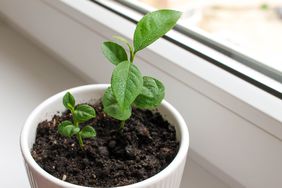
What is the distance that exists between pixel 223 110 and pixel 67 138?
0.22 m

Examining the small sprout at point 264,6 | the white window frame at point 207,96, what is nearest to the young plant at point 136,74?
the white window frame at point 207,96

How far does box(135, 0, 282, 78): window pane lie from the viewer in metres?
0.66

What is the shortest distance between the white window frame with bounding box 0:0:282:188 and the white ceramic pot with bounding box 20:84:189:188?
0.09 metres

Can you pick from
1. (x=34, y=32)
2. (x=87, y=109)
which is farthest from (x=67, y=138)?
(x=34, y=32)

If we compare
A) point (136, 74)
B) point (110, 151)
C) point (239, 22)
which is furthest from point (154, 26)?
point (239, 22)

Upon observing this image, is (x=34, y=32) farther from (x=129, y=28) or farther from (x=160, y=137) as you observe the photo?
(x=160, y=137)

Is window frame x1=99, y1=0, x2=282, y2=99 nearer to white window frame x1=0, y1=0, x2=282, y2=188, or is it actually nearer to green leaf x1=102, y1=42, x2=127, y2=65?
white window frame x1=0, y1=0, x2=282, y2=188

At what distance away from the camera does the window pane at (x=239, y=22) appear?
2.18 ft

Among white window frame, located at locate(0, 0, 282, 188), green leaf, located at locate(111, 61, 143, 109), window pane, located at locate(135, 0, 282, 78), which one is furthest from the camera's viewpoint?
window pane, located at locate(135, 0, 282, 78)

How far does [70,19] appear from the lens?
78 cm

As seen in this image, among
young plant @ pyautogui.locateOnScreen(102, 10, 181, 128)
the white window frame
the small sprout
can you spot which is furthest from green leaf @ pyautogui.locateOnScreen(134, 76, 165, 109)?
the small sprout

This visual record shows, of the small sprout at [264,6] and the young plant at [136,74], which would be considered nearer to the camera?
the young plant at [136,74]

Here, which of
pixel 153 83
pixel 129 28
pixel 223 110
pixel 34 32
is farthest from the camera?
pixel 34 32

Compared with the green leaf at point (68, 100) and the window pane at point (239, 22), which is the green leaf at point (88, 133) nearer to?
the green leaf at point (68, 100)
